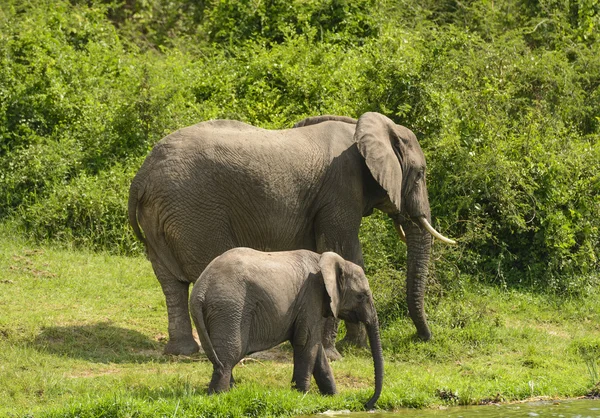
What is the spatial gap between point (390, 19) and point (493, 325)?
8.09 meters

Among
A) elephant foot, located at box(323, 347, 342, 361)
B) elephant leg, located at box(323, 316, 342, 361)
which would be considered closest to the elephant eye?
elephant leg, located at box(323, 316, 342, 361)

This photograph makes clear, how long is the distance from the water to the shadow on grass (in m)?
2.40

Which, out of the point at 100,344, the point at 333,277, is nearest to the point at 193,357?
the point at 100,344

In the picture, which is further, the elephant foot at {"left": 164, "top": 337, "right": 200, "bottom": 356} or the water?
the elephant foot at {"left": 164, "top": 337, "right": 200, "bottom": 356}

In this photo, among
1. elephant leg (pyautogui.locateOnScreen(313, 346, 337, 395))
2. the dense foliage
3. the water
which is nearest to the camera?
the water

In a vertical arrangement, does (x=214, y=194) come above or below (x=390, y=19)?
below

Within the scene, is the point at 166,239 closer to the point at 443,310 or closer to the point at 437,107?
the point at 443,310

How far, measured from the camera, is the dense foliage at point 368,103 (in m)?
13.4

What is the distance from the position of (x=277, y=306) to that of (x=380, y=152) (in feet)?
8.56

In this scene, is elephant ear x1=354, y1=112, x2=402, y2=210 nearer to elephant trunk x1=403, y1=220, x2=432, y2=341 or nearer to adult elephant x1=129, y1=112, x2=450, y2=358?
adult elephant x1=129, y1=112, x2=450, y2=358

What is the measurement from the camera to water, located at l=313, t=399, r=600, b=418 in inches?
342

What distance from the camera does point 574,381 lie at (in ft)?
32.6

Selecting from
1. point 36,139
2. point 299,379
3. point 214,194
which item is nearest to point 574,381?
point 299,379

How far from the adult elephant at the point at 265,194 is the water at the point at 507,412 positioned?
1660 millimetres
